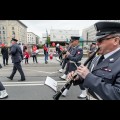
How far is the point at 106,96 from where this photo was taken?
1.63m

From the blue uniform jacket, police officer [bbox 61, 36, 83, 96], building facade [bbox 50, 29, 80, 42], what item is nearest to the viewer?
the blue uniform jacket

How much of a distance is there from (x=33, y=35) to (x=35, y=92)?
140495 mm

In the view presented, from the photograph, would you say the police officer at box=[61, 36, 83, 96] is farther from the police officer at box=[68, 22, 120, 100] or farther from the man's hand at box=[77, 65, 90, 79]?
the man's hand at box=[77, 65, 90, 79]

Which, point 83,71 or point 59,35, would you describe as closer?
point 83,71

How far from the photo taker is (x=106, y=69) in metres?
1.81

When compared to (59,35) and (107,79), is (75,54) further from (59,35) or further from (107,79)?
(59,35)

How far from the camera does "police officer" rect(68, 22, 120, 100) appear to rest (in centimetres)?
164

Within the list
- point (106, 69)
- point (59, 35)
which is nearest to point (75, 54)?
point (106, 69)

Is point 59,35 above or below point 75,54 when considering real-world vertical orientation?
above

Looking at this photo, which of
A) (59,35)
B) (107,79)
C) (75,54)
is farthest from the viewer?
(59,35)

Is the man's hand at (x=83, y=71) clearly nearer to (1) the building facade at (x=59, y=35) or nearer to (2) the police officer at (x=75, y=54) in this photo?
(2) the police officer at (x=75, y=54)

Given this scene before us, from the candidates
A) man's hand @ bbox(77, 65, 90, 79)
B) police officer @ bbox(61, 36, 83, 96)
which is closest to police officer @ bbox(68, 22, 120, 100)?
man's hand @ bbox(77, 65, 90, 79)

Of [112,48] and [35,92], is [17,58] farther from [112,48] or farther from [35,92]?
[112,48]
